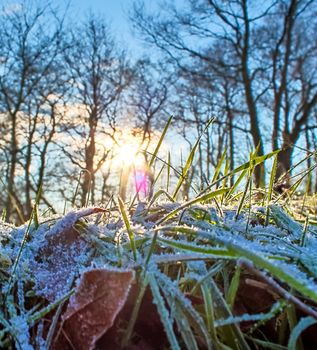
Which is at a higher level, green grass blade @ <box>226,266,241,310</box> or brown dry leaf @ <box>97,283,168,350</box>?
green grass blade @ <box>226,266,241,310</box>

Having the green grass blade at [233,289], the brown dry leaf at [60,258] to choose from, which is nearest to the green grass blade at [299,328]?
the green grass blade at [233,289]

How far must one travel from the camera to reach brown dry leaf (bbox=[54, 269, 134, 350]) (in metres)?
0.43

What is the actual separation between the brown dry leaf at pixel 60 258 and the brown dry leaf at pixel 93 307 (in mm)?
38

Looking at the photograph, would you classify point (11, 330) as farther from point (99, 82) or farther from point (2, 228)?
point (99, 82)

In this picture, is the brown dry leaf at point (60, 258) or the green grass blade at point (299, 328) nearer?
the green grass blade at point (299, 328)

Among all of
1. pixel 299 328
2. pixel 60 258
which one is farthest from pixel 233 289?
pixel 60 258

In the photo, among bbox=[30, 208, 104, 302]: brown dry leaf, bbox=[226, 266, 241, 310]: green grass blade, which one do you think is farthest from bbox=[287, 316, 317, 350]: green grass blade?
bbox=[30, 208, 104, 302]: brown dry leaf

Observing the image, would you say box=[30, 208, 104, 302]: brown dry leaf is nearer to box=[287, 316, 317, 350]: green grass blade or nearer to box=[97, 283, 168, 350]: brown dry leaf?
box=[97, 283, 168, 350]: brown dry leaf

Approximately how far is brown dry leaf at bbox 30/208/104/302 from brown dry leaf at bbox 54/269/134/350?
38mm

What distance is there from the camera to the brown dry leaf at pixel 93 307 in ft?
1.40

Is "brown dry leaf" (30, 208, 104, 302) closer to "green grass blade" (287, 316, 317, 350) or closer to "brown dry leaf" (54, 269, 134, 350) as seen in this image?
"brown dry leaf" (54, 269, 134, 350)

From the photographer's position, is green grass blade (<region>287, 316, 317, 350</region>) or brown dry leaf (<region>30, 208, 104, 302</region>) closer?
green grass blade (<region>287, 316, 317, 350</region>)

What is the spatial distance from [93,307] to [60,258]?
140 mm

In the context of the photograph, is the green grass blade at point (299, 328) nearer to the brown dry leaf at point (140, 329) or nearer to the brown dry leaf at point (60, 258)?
the brown dry leaf at point (140, 329)
